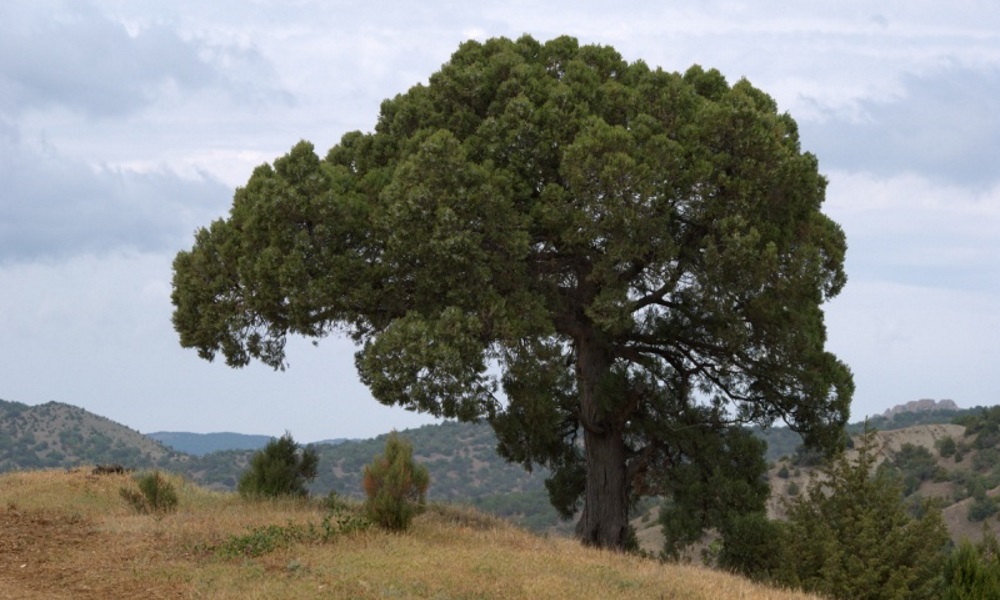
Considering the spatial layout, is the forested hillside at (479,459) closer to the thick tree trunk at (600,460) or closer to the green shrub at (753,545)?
the thick tree trunk at (600,460)

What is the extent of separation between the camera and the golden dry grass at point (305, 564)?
15008 millimetres

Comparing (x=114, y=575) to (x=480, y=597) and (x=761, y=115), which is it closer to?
(x=480, y=597)

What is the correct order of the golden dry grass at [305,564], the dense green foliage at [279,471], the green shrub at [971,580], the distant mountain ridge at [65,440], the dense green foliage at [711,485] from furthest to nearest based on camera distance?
the distant mountain ridge at [65,440] < the dense green foliage at [711,485] < the dense green foliage at [279,471] < the green shrub at [971,580] < the golden dry grass at [305,564]

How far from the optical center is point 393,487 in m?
19.3

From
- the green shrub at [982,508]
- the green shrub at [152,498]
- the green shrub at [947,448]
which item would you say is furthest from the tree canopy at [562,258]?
the green shrub at [947,448]

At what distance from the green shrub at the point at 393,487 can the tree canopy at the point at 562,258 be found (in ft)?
6.85

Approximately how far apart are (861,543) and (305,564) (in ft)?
50.3

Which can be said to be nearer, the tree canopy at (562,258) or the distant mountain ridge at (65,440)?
the tree canopy at (562,258)

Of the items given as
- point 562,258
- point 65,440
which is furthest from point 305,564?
point 65,440

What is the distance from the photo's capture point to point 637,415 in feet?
87.5

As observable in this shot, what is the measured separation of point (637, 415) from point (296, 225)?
9.96 m

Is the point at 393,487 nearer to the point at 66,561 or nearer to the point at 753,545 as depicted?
the point at 66,561

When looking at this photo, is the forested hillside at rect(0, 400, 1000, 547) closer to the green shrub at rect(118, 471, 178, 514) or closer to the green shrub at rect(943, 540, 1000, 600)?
the green shrub at rect(118, 471, 178, 514)

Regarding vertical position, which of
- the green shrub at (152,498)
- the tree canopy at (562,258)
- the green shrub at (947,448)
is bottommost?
the green shrub at (152,498)
